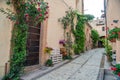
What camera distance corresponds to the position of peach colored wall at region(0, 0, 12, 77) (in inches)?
222

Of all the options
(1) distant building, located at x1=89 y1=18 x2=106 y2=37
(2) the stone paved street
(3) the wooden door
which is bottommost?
(2) the stone paved street

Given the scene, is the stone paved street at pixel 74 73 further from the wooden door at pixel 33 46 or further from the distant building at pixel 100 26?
the distant building at pixel 100 26

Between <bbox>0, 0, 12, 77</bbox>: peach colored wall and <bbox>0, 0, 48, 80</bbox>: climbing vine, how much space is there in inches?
5.9

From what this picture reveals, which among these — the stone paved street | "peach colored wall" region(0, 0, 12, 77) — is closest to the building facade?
"peach colored wall" region(0, 0, 12, 77)

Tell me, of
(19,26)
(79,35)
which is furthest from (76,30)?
(19,26)

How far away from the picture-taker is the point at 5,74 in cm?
573

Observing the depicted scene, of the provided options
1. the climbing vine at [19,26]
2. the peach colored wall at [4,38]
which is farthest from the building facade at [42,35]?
the climbing vine at [19,26]

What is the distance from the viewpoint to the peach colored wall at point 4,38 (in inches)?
222

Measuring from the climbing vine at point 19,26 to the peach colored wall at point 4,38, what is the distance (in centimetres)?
15

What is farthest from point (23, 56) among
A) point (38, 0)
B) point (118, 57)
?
point (118, 57)

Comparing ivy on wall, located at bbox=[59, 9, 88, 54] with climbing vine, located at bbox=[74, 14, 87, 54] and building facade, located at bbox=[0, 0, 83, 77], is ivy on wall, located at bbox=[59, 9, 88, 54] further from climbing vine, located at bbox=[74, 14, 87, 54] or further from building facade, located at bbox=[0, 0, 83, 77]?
building facade, located at bbox=[0, 0, 83, 77]

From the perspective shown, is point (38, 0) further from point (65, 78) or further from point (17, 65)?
point (65, 78)

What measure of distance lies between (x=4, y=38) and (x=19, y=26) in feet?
2.27

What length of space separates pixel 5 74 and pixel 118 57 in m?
4.81
